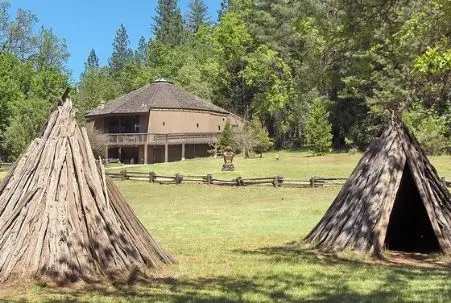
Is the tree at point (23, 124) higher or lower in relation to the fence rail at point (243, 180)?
higher

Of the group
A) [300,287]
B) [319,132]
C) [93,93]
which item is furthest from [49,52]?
[300,287]

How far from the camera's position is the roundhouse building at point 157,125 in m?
60.8

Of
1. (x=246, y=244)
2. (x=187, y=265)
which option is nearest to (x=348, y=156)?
(x=246, y=244)

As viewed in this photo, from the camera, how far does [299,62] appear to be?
229 feet

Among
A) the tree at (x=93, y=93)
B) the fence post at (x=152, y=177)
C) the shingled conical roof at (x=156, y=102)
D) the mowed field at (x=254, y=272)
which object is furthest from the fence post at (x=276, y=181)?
the tree at (x=93, y=93)

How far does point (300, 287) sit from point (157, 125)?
54.9 m

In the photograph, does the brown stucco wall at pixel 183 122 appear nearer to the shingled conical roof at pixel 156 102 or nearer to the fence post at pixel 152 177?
the shingled conical roof at pixel 156 102

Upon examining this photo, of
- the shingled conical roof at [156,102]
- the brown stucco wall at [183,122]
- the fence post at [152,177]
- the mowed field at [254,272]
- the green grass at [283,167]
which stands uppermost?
the shingled conical roof at [156,102]

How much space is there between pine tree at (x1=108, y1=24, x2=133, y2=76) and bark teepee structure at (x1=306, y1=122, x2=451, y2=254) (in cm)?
11160

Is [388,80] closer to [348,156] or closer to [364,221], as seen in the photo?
[348,156]

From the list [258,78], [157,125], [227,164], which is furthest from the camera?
[258,78]

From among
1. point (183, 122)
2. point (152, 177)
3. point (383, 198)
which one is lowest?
point (152, 177)

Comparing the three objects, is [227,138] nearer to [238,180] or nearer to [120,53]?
[238,180]

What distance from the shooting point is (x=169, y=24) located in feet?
368
